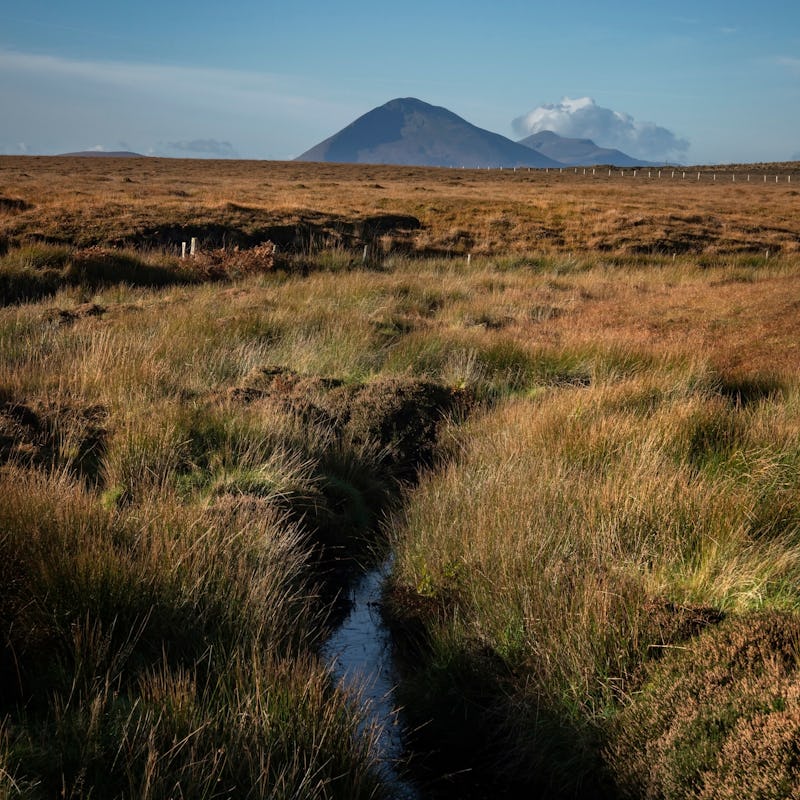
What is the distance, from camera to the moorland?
3.18 metres

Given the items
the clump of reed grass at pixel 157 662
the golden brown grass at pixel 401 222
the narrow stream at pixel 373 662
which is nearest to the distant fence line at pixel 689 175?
the golden brown grass at pixel 401 222

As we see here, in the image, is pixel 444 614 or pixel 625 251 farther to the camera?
pixel 625 251

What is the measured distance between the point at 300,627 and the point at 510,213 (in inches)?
1185

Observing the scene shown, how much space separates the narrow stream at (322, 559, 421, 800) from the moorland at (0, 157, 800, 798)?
0.09 m

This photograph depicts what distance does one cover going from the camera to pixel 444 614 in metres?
4.78

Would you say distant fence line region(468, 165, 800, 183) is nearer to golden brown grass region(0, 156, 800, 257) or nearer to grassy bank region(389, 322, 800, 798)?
golden brown grass region(0, 156, 800, 257)

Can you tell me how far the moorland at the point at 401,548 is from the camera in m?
3.18

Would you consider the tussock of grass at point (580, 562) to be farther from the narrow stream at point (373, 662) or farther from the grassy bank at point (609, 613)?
the narrow stream at point (373, 662)

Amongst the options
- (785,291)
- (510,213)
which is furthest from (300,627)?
(510,213)

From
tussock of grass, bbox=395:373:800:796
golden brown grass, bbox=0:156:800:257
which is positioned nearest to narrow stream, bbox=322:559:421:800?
tussock of grass, bbox=395:373:800:796

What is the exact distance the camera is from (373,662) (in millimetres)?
4773

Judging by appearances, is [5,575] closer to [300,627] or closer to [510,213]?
[300,627]

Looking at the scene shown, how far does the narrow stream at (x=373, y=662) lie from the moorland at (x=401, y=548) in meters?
0.09

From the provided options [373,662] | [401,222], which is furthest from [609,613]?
[401,222]
